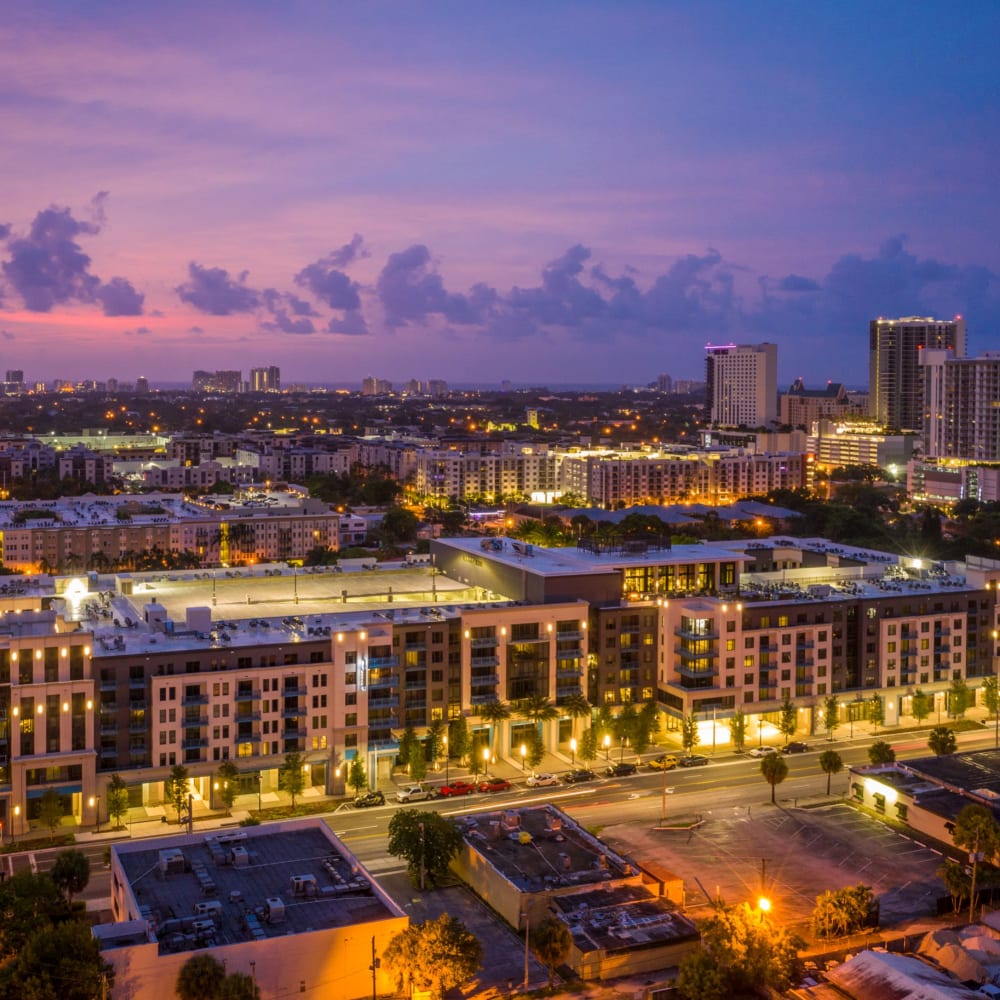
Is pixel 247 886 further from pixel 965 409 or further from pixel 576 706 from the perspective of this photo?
pixel 965 409

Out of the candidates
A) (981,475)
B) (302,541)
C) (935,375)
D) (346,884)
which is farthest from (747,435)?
(346,884)

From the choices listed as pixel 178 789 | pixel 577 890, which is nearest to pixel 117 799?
pixel 178 789

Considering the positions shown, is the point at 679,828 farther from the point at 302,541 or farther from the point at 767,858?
the point at 302,541

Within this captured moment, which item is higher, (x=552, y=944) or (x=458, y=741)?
(x=458, y=741)

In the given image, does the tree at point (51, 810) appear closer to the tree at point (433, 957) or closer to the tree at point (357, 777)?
the tree at point (357, 777)

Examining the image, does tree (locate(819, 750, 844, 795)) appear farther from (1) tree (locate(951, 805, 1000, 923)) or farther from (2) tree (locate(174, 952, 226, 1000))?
(2) tree (locate(174, 952, 226, 1000))

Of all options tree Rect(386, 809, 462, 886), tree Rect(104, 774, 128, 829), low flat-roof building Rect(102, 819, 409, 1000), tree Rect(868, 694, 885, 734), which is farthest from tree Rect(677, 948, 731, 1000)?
tree Rect(868, 694, 885, 734)

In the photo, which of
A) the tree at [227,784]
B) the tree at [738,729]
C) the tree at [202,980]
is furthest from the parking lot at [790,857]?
the tree at [202,980]
